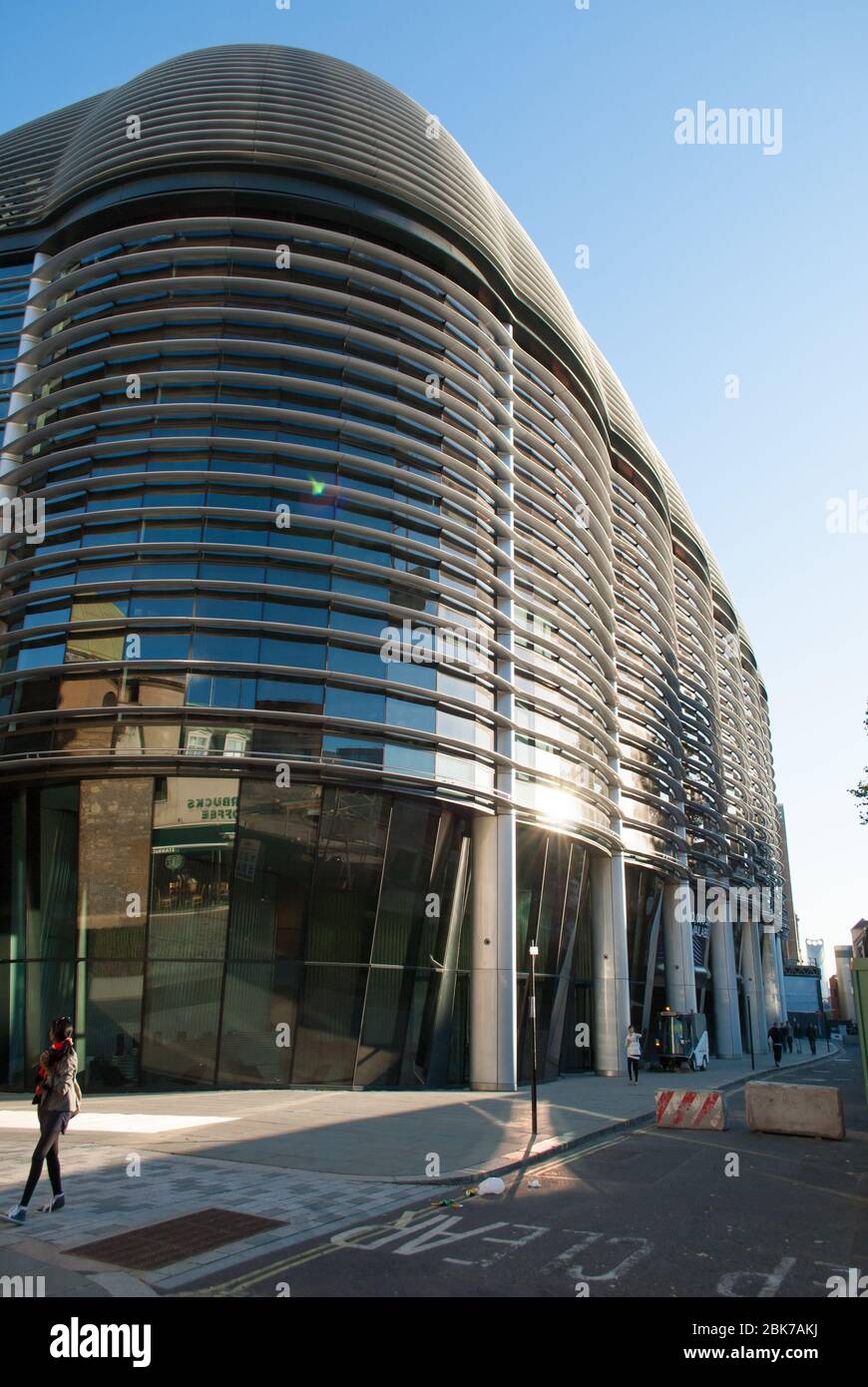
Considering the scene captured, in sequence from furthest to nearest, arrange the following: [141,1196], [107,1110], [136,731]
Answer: [136,731] < [107,1110] < [141,1196]

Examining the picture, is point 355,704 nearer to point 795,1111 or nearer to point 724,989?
point 795,1111

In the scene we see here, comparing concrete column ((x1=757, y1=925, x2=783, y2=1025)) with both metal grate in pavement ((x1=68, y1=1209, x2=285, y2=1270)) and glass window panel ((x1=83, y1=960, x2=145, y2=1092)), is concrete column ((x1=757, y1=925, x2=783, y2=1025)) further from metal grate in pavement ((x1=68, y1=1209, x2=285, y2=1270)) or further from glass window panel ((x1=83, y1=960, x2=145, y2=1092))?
metal grate in pavement ((x1=68, y1=1209, x2=285, y2=1270))

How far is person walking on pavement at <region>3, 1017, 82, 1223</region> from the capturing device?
899 cm

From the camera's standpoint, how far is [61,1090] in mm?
9367

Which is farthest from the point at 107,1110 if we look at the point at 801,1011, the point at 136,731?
the point at 801,1011

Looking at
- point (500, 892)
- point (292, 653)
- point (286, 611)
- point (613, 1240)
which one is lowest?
point (613, 1240)

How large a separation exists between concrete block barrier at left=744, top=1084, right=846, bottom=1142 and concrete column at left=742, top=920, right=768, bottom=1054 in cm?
4372

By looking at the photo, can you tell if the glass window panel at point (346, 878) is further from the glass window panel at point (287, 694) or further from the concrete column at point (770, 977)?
the concrete column at point (770, 977)

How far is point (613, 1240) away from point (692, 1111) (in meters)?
9.95

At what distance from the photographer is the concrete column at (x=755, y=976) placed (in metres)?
58.2

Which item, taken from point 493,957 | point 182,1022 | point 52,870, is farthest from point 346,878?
point 52,870
